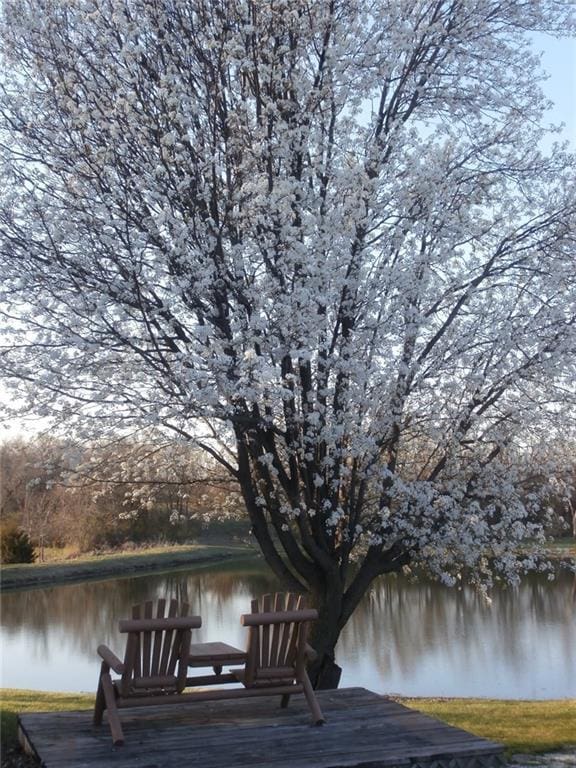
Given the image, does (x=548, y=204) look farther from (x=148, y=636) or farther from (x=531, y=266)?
(x=148, y=636)

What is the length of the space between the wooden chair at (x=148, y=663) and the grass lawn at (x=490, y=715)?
3.41ft

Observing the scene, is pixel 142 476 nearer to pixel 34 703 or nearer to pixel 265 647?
pixel 34 703

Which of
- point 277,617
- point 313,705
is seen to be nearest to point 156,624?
point 277,617

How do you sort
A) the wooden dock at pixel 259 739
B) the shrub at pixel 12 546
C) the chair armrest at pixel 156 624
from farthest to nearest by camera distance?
1. the shrub at pixel 12 546
2. the chair armrest at pixel 156 624
3. the wooden dock at pixel 259 739

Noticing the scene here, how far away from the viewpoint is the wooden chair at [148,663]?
5.89 m

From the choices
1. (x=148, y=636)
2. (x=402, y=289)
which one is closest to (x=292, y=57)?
(x=402, y=289)

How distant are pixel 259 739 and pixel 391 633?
440 inches

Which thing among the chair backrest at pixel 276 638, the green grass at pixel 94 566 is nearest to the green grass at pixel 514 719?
the chair backrest at pixel 276 638

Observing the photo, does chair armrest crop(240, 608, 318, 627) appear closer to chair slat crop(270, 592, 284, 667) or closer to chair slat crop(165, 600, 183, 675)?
chair slat crop(270, 592, 284, 667)

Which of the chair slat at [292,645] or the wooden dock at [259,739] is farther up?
the chair slat at [292,645]

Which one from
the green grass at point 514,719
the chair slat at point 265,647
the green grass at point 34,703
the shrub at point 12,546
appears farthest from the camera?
the shrub at point 12,546

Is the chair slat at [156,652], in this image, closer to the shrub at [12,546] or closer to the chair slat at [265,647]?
the chair slat at [265,647]

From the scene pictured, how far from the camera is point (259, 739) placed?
5.89 metres

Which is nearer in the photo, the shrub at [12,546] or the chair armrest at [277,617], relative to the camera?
the chair armrest at [277,617]
